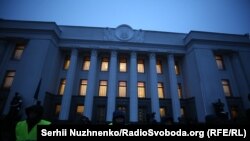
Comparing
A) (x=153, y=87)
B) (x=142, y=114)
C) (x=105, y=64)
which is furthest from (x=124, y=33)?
(x=142, y=114)

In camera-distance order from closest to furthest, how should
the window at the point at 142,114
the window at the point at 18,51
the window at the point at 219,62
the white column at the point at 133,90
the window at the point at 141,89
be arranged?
the white column at the point at 133,90 → the window at the point at 142,114 → the window at the point at 18,51 → the window at the point at 141,89 → the window at the point at 219,62

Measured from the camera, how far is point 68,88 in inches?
653

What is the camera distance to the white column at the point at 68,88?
1555cm

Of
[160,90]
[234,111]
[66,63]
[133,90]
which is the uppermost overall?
[66,63]

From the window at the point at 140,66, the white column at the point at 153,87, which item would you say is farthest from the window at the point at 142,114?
the window at the point at 140,66

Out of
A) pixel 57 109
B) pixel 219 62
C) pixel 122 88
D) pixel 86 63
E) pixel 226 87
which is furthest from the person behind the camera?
pixel 86 63

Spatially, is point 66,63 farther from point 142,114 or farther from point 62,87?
point 142,114

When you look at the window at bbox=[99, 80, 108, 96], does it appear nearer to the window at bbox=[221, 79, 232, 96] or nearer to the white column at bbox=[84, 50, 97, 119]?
the white column at bbox=[84, 50, 97, 119]

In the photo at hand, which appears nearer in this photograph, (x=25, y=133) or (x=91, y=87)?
(x=25, y=133)

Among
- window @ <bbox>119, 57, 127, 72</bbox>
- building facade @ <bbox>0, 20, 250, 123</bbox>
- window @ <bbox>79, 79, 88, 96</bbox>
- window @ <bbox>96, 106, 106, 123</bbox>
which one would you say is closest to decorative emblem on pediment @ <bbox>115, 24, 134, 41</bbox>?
building facade @ <bbox>0, 20, 250, 123</bbox>

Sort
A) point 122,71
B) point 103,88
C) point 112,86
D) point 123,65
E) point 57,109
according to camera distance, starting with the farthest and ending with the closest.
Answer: point 123,65 → point 122,71 → point 103,88 → point 57,109 → point 112,86

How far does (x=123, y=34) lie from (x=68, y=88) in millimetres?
9191

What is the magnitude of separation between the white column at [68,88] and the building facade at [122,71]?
10 centimetres

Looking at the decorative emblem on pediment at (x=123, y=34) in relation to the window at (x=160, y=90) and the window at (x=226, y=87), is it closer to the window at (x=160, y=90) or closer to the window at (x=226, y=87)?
the window at (x=160, y=90)
